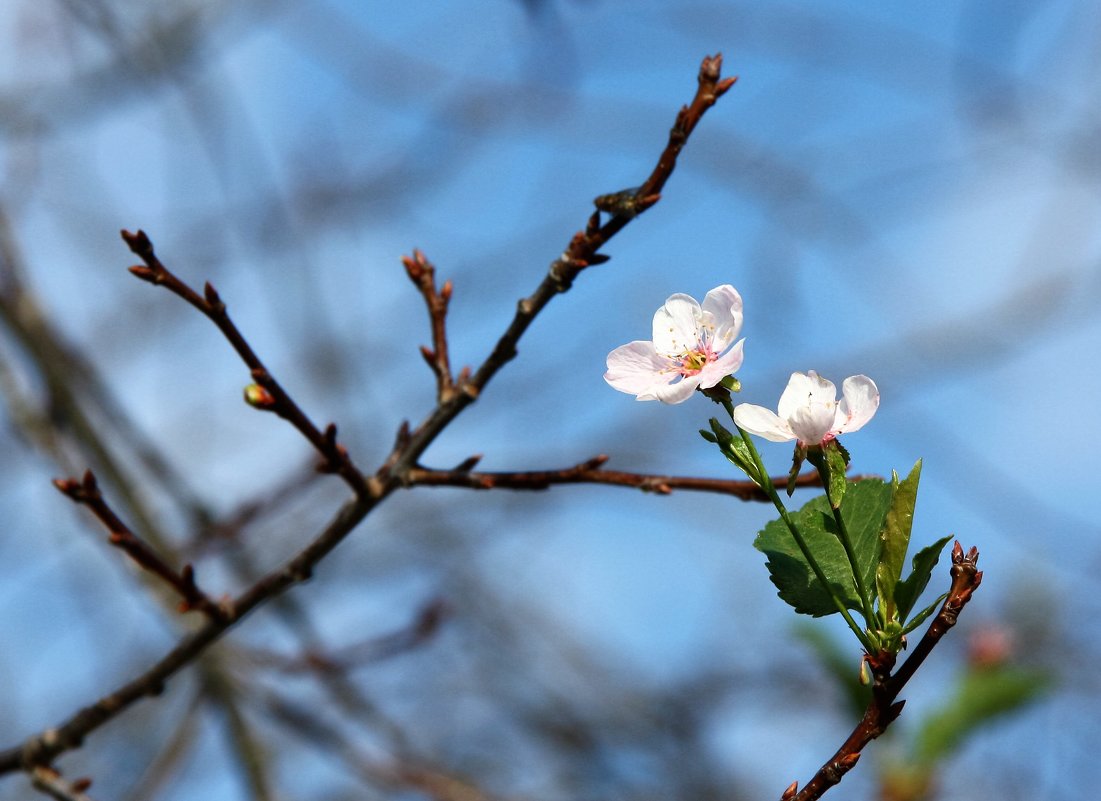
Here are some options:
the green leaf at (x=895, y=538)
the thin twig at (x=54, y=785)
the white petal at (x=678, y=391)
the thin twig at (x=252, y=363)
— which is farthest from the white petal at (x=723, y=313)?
the thin twig at (x=54, y=785)

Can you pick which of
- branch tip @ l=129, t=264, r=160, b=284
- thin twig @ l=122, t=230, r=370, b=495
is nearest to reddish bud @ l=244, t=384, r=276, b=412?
thin twig @ l=122, t=230, r=370, b=495

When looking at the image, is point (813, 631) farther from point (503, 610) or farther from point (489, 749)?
point (489, 749)

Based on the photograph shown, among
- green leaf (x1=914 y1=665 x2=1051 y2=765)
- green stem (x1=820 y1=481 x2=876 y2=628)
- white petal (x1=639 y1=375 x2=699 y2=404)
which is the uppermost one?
green leaf (x1=914 y1=665 x2=1051 y2=765)

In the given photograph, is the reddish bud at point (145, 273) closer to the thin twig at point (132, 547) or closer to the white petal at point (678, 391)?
the thin twig at point (132, 547)

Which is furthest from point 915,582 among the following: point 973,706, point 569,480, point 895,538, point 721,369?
point 973,706

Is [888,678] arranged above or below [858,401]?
below

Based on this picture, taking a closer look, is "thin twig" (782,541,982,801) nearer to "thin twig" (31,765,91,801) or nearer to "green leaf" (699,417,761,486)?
"green leaf" (699,417,761,486)

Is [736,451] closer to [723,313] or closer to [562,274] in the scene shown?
[723,313]
